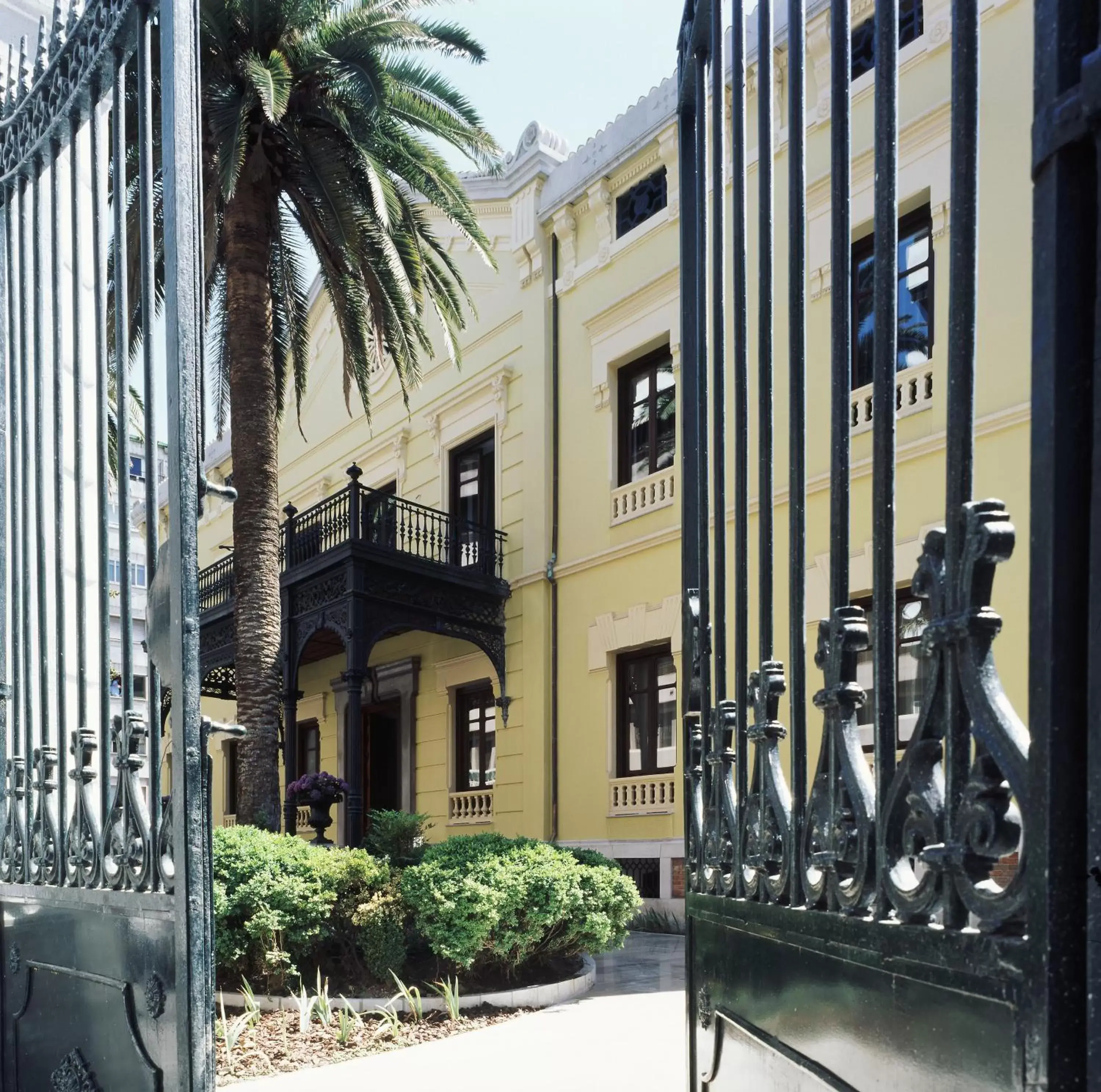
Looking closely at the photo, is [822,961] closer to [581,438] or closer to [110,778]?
[110,778]

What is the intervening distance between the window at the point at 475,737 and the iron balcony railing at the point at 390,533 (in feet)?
6.56

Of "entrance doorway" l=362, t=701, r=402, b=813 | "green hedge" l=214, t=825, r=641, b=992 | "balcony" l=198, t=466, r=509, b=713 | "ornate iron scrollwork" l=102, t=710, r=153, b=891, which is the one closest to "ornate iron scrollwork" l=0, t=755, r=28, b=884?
"ornate iron scrollwork" l=102, t=710, r=153, b=891

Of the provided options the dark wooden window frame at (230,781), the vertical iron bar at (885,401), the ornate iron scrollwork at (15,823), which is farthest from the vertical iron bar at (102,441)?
the dark wooden window frame at (230,781)

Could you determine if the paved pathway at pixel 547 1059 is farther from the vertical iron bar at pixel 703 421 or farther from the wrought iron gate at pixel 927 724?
the wrought iron gate at pixel 927 724

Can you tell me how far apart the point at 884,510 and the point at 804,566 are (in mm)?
376

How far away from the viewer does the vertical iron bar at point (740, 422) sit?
2.18 m

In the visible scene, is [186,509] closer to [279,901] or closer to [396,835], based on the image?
[279,901]

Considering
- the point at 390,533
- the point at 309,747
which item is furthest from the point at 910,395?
the point at 309,747

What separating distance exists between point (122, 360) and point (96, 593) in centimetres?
155

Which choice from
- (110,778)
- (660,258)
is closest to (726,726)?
(110,778)

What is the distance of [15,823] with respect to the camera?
3.74 meters

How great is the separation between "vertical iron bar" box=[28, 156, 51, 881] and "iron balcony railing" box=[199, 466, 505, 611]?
36.1ft

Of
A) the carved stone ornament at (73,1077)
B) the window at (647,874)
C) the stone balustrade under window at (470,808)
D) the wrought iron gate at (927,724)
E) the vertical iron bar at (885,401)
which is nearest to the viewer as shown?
the wrought iron gate at (927,724)

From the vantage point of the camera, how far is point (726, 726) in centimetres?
234
